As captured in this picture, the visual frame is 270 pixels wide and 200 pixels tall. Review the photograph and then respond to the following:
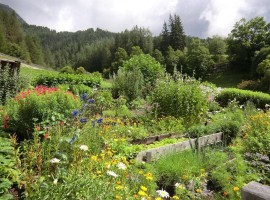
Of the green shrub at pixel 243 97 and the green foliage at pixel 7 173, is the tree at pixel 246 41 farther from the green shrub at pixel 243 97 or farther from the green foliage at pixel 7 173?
the green foliage at pixel 7 173

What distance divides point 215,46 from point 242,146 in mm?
47421

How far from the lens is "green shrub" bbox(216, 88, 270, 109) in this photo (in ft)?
51.9

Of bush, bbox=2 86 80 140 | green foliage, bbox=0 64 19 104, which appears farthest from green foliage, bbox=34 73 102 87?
bush, bbox=2 86 80 140

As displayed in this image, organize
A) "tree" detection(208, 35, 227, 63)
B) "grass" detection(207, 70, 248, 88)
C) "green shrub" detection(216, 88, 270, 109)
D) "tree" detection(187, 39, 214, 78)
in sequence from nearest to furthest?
"green shrub" detection(216, 88, 270, 109) < "grass" detection(207, 70, 248, 88) < "tree" detection(187, 39, 214, 78) < "tree" detection(208, 35, 227, 63)

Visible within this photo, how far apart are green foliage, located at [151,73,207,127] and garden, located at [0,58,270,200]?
32 millimetres

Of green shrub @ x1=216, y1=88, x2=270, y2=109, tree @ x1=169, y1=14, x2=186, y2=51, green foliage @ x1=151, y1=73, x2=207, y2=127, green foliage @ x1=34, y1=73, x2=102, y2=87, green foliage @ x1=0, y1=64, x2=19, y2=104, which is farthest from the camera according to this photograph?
tree @ x1=169, y1=14, x2=186, y2=51

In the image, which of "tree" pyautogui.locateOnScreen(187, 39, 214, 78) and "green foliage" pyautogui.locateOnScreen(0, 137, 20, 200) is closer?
"green foliage" pyautogui.locateOnScreen(0, 137, 20, 200)

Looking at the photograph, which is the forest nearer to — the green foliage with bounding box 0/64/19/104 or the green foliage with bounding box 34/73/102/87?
the green foliage with bounding box 34/73/102/87

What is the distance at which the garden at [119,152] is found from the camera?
131 inches

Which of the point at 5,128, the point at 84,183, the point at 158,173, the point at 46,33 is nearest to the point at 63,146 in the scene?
the point at 84,183

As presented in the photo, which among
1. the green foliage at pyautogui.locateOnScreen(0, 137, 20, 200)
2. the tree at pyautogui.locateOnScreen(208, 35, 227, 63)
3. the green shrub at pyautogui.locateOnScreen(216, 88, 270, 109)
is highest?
the tree at pyautogui.locateOnScreen(208, 35, 227, 63)

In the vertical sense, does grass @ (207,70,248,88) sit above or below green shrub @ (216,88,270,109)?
above

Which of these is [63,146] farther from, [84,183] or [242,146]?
[242,146]

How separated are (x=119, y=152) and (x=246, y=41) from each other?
4198cm
